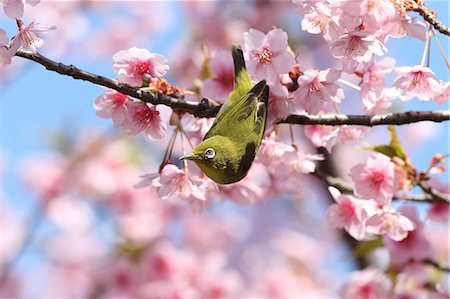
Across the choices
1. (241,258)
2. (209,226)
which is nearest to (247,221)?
(241,258)

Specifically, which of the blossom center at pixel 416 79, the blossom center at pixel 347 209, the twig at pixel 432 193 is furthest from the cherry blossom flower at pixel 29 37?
the twig at pixel 432 193

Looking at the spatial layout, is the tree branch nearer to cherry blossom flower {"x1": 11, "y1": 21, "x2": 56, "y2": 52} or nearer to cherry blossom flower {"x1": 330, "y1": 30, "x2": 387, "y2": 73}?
cherry blossom flower {"x1": 11, "y1": 21, "x2": 56, "y2": 52}

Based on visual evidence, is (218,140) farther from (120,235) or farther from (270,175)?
(120,235)

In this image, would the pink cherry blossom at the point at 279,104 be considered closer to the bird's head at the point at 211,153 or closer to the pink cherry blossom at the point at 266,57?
the pink cherry blossom at the point at 266,57

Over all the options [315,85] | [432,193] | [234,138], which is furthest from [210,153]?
[432,193]

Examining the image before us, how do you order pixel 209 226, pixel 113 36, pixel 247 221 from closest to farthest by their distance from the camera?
1. pixel 209 226
2. pixel 247 221
3. pixel 113 36

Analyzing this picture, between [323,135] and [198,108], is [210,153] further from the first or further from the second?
[323,135]

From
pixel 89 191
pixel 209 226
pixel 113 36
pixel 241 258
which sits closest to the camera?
pixel 89 191
